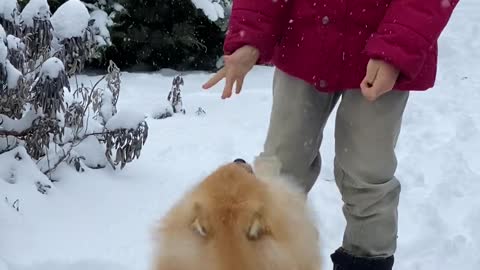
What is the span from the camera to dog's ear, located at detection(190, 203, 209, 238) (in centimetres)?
190

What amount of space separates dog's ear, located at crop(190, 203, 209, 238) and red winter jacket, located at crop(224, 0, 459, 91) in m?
0.86

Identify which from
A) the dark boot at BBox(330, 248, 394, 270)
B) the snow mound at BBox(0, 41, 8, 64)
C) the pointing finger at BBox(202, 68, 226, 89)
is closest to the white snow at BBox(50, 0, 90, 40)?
the snow mound at BBox(0, 41, 8, 64)

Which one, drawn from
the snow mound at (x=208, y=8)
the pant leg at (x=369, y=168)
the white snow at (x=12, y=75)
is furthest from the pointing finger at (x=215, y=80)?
the snow mound at (x=208, y=8)

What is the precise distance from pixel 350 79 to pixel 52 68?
162 cm

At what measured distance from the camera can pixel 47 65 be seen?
3.53 m

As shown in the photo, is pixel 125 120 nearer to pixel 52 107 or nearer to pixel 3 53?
pixel 52 107

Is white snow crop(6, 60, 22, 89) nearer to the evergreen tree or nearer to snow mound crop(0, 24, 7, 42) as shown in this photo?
snow mound crop(0, 24, 7, 42)

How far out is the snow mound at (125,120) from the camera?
3.96 m

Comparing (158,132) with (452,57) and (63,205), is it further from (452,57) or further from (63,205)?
(452,57)

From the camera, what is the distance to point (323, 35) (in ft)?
8.50

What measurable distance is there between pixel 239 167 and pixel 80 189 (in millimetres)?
1829

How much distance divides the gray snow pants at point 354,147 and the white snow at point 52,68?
1219 mm

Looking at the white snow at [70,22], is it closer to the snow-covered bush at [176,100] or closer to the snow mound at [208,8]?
the snow-covered bush at [176,100]

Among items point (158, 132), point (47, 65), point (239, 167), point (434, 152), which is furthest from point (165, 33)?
point (239, 167)
